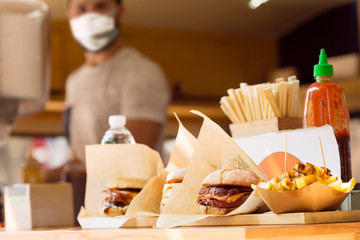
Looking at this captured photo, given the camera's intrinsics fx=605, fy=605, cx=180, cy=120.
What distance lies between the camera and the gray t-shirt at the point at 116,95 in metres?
2.65

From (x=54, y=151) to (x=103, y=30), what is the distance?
7.07 ft

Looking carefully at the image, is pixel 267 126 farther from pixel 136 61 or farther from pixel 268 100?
pixel 136 61

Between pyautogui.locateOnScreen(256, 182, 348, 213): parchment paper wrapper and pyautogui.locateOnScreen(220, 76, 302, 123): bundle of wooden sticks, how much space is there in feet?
1.04

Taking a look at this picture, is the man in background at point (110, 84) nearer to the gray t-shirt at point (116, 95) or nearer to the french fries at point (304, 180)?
the gray t-shirt at point (116, 95)

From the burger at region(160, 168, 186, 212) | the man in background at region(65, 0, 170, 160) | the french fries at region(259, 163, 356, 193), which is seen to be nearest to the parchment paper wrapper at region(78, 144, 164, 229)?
the burger at region(160, 168, 186, 212)

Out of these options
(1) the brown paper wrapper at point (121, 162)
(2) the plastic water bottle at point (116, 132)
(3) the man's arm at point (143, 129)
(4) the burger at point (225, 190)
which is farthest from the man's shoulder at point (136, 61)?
(4) the burger at point (225, 190)

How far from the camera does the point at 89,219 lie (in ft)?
3.73

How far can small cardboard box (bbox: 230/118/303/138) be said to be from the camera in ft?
3.77

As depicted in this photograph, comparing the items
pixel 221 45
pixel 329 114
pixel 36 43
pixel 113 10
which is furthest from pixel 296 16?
pixel 329 114

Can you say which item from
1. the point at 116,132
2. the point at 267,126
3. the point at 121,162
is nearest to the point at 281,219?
the point at 267,126

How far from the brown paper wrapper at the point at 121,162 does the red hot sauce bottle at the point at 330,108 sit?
0.37 meters

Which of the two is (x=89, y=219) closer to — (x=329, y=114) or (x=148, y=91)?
(x=329, y=114)

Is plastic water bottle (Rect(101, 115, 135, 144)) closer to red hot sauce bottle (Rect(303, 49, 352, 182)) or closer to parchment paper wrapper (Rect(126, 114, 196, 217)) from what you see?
parchment paper wrapper (Rect(126, 114, 196, 217))

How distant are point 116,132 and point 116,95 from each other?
1380 mm
